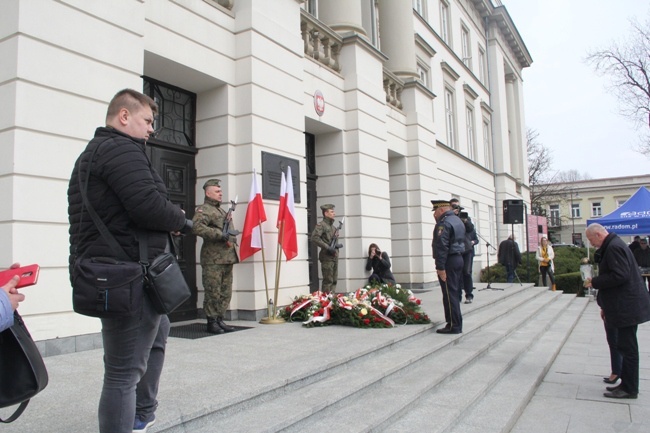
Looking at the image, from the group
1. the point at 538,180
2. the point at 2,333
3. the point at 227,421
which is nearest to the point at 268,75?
the point at 227,421

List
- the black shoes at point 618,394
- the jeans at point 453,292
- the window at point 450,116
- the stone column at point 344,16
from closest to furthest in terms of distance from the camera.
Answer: the black shoes at point 618,394, the jeans at point 453,292, the stone column at point 344,16, the window at point 450,116

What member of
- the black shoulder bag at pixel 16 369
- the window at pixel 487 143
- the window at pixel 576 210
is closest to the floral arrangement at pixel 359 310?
the black shoulder bag at pixel 16 369

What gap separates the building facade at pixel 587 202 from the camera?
66.2 m

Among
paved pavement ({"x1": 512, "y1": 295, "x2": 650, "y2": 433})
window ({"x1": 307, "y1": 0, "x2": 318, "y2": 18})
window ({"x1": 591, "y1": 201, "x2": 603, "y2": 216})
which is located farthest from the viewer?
window ({"x1": 591, "y1": 201, "x2": 603, "y2": 216})

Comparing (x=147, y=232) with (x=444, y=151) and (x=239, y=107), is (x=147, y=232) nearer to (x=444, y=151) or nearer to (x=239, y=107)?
(x=239, y=107)

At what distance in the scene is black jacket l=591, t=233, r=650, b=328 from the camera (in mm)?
5016

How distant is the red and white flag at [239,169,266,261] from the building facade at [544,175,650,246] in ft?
217

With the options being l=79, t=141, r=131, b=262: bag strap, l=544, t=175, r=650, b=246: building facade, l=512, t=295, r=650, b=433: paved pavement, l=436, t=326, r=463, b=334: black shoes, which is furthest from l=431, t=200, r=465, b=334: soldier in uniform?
l=544, t=175, r=650, b=246: building facade

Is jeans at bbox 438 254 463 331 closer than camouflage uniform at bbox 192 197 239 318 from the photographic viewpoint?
No

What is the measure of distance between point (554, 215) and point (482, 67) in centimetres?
5343

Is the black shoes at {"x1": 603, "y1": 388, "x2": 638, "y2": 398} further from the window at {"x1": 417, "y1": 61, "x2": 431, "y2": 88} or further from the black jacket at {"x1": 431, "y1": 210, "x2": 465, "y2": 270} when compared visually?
the window at {"x1": 417, "y1": 61, "x2": 431, "y2": 88}

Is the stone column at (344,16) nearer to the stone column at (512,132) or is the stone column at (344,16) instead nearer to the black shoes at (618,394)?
the black shoes at (618,394)

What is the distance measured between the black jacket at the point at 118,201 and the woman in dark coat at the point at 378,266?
8.54 meters

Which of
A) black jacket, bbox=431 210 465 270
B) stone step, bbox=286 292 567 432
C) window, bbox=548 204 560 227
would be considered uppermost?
window, bbox=548 204 560 227
